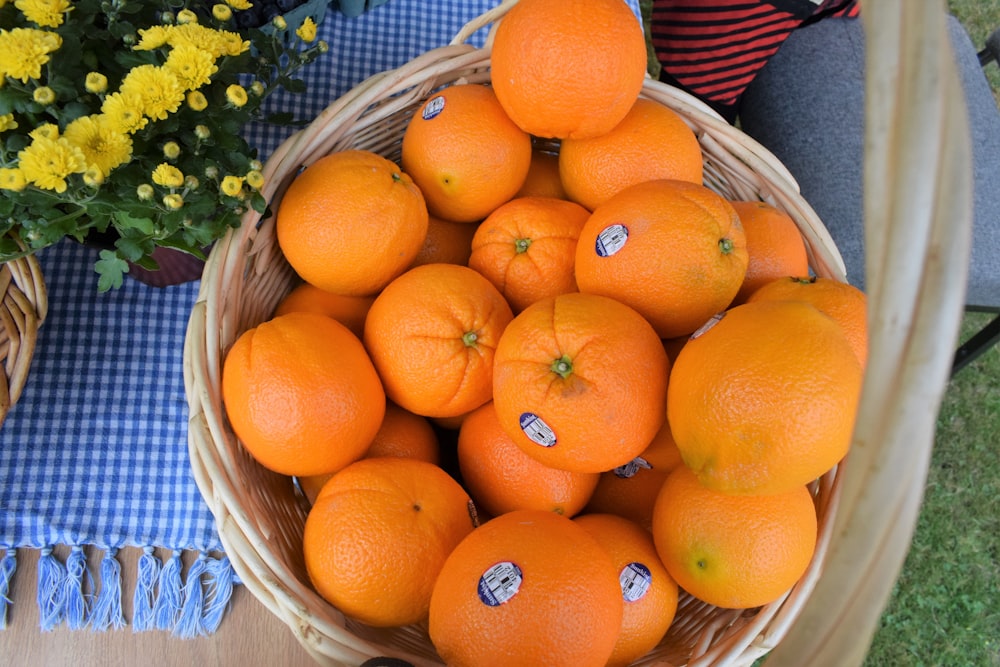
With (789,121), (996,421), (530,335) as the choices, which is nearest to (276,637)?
(530,335)

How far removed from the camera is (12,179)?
1.65 ft

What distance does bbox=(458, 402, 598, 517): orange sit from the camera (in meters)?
0.67

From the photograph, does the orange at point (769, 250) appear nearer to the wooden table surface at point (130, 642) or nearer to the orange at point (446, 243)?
the orange at point (446, 243)

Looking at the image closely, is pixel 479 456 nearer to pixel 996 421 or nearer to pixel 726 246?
pixel 726 246

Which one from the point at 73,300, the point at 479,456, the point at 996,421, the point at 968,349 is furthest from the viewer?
the point at 996,421

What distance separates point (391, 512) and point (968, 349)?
4.51 ft

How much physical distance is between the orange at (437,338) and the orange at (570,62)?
0.19 meters

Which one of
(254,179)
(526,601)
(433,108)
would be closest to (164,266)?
(254,179)

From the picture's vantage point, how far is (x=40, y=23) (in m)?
0.55

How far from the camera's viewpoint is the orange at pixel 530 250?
73 centimetres

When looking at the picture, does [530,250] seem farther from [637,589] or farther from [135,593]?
[135,593]

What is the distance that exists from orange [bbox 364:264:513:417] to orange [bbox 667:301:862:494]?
0.21 m

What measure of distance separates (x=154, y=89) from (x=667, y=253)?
0.45 m

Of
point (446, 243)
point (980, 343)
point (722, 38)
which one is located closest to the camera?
point (446, 243)
